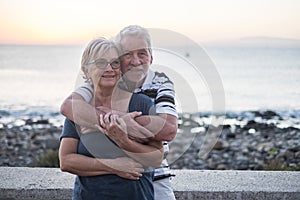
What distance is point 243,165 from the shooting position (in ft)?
31.9

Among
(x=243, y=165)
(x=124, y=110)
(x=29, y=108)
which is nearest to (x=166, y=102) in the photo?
(x=124, y=110)

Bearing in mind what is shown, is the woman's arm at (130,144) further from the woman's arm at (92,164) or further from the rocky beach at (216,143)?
the rocky beach at (216,143)

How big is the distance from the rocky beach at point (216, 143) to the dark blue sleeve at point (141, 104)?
4217 millimetres

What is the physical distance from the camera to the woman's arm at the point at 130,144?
2215 millimetres

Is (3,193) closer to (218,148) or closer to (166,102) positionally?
(166,102)

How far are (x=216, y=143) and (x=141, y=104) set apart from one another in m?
8.91

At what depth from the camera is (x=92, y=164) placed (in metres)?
2.27

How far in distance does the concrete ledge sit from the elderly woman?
81 cm

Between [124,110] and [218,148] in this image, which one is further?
[218,148]

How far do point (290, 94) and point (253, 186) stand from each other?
25539 mm

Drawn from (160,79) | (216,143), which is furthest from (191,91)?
(216,143)

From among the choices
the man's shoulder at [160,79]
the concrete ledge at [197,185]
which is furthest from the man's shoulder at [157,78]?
the concrete ledge at [197,185]

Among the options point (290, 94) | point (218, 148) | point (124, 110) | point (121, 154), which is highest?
point (124, 110)

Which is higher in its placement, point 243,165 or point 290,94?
point 243,165
